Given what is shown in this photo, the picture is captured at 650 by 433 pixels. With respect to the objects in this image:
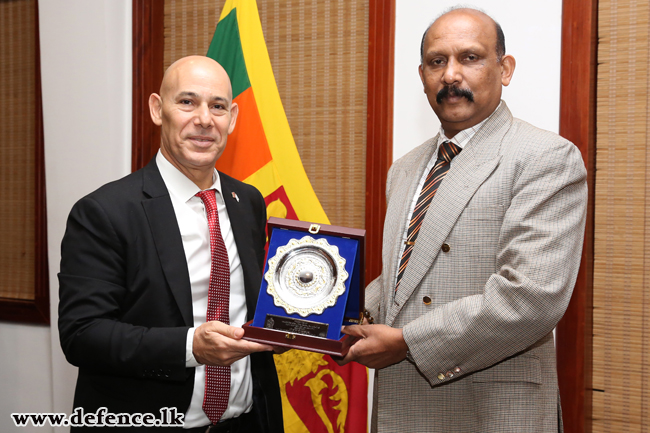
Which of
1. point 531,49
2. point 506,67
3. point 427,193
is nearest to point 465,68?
point 506,67

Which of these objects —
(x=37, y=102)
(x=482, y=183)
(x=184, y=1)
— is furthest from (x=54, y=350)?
(x=482, y=183)

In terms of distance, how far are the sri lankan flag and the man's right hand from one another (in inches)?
38.7

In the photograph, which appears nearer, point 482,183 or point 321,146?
point 482,183

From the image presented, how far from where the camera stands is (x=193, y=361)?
4.94 feet

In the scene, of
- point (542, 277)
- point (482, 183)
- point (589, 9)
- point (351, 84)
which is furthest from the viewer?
point (351, 84)

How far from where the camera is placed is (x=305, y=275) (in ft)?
5.16

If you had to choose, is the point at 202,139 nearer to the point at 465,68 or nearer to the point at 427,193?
the point at 427,193

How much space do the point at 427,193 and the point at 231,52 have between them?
4.12ft

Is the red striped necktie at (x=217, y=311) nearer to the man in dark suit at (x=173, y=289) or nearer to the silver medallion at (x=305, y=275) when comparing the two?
the man in dark suit at (x=173, y=289)

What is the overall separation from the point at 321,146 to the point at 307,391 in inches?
46.6

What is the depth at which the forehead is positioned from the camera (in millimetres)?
1707

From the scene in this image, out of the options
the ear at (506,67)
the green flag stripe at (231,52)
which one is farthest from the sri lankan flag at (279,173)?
the ear at (506,67)

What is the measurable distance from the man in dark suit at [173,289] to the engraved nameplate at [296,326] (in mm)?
98

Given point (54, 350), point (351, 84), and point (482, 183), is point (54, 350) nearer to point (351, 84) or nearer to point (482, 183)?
point (351, 84)
